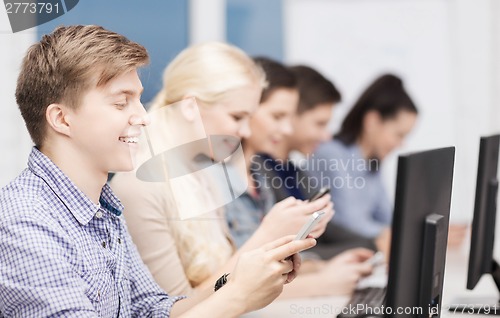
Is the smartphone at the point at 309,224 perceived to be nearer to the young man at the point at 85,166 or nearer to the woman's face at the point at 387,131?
the young man at the point at 85,166

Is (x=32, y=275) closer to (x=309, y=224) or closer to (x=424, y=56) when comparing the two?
(x=309, y=224)

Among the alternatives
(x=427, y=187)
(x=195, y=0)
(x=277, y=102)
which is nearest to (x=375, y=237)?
(x=277, y=102)

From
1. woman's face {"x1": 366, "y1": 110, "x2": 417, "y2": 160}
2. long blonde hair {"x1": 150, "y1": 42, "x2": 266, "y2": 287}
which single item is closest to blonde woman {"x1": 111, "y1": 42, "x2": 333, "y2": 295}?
long blonde hair {"x1": 150, "y1": 42, "x2": 266, "y2": 287}

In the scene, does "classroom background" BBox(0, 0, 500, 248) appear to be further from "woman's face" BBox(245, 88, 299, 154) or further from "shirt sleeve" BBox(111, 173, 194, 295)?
"shirt sleeve" BBox(111, 173, 194, 295)

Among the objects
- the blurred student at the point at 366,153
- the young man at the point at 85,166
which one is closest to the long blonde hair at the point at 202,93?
the young man at the point at 85,166

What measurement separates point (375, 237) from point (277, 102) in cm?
102

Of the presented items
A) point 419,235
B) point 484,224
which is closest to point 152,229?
point 419,235

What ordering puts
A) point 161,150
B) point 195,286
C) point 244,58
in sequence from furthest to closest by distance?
point 244,58 < point 195,286 < point 161,150

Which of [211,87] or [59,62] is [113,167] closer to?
[59,62]

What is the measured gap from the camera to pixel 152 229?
178 centimetres

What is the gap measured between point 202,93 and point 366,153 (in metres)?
1.90

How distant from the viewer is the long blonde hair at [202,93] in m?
1.90

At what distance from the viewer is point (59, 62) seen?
54.5 inches

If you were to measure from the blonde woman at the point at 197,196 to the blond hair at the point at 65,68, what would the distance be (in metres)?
0.36
